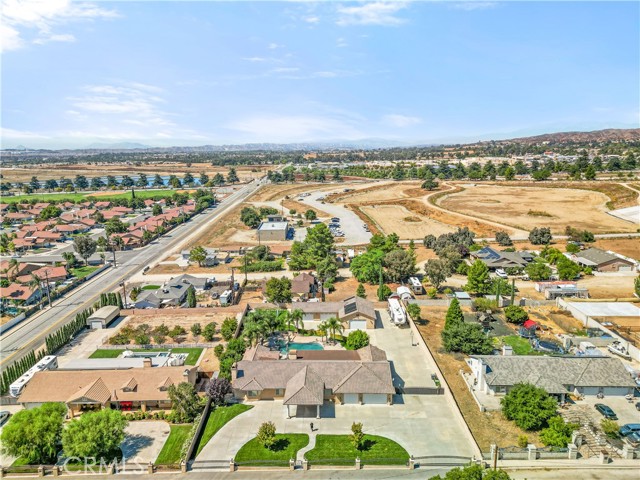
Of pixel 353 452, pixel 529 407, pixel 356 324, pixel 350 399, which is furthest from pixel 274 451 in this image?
pixel 356 324

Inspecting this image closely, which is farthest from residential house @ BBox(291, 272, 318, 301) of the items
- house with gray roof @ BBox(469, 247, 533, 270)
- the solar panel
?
house with gray roof @ BBox(469, 247, 533, 270)

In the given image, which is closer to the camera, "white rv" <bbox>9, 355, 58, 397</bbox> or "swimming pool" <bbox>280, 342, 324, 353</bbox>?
"white rv" <bbox>9, 355, 58, 397</bbox>

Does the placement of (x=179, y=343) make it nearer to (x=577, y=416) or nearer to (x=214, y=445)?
(x=214, y=445)

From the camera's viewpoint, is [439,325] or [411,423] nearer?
[411,423]

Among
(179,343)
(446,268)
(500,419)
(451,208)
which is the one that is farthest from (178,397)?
(451,208)

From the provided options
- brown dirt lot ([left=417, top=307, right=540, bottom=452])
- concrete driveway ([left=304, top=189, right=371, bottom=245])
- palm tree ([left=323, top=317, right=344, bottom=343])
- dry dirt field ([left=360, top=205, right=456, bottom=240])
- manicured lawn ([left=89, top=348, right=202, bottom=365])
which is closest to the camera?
brown dirt lot ([left=417, top=307, right=540, bottom=452])

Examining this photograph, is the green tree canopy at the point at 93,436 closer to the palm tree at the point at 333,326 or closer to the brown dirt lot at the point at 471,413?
the palm tree at the point at 333,326

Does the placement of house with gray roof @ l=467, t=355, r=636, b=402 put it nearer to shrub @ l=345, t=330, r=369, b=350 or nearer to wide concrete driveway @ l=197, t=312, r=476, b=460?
wide concrete driveway @ l=197, t=312, r=476, b=460
